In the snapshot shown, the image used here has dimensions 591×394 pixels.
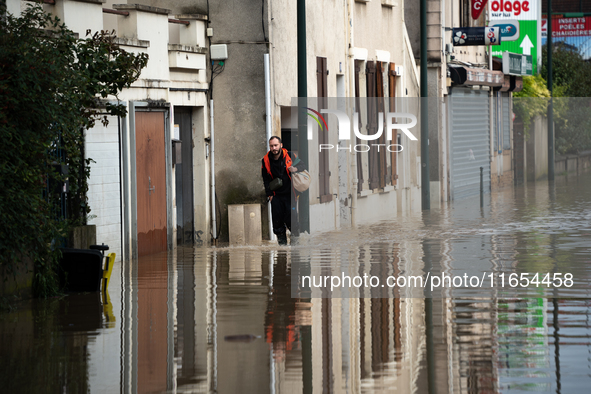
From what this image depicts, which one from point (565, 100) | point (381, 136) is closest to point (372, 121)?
point (381, 136)

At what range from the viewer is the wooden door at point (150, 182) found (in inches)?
624

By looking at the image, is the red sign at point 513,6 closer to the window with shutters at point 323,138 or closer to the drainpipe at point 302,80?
the window with shutters at point 323,138

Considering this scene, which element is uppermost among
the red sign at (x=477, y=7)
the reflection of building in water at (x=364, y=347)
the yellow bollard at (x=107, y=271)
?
the red sign at (x=477, y=7)

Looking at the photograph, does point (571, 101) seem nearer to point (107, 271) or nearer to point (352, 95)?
point (352, 95)

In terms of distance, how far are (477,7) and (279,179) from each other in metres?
21.2

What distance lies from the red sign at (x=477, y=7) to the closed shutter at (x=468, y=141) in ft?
8.37

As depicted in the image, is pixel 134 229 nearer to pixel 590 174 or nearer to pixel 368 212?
pixel 368 212

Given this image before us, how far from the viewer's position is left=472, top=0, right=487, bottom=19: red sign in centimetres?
3559

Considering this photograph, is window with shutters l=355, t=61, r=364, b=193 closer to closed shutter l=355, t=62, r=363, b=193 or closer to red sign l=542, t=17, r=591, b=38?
closed shutter l=355, t=62, r=363, b=193

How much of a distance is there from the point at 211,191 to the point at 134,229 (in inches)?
115

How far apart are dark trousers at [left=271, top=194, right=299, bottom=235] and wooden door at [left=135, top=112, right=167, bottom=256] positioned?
1710mm

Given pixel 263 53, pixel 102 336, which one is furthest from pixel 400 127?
pixel 102 336

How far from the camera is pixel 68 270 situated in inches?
475

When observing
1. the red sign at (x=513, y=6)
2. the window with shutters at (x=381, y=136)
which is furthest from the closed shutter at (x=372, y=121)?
the red sign at (x=513, y=6)
